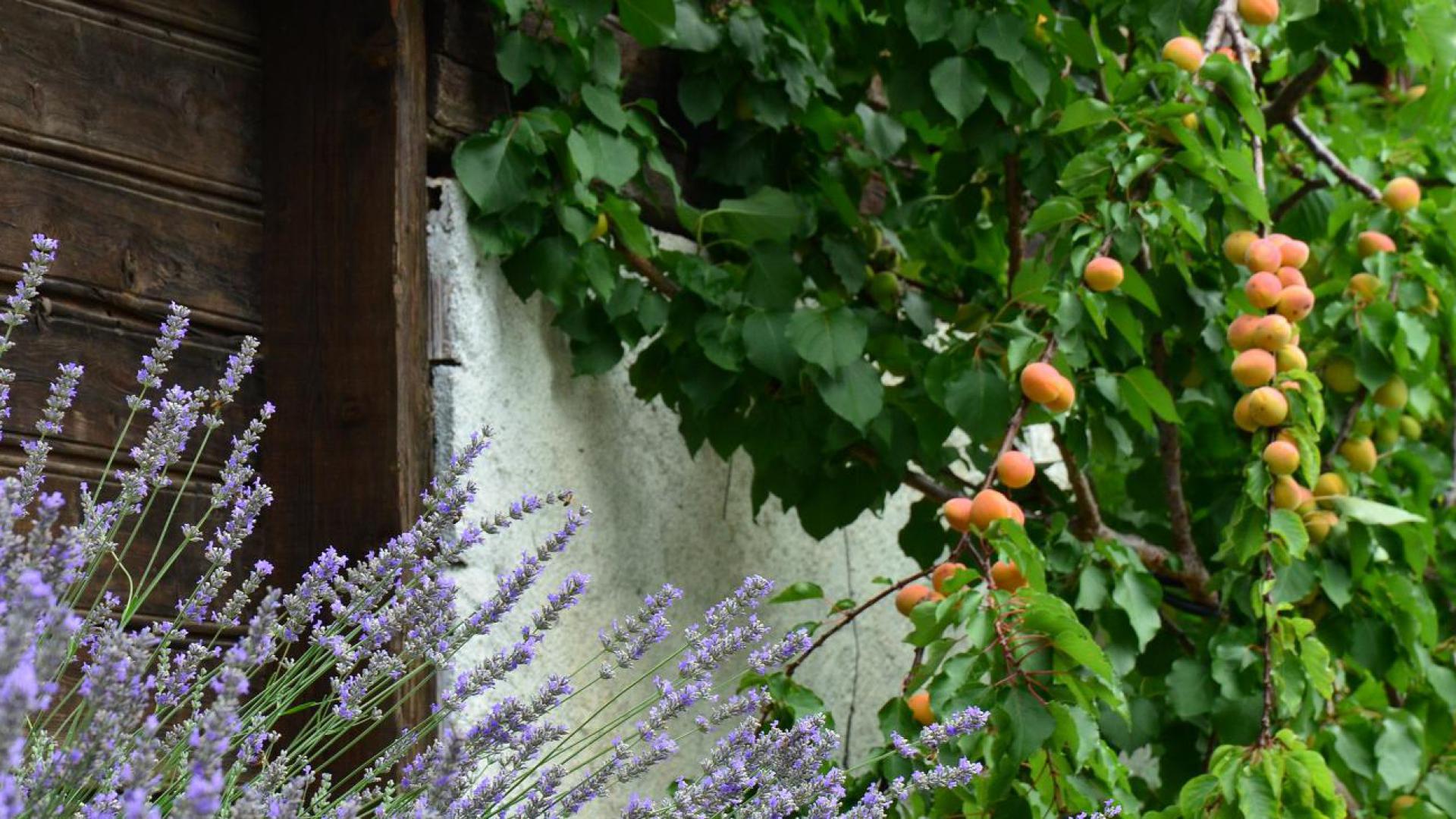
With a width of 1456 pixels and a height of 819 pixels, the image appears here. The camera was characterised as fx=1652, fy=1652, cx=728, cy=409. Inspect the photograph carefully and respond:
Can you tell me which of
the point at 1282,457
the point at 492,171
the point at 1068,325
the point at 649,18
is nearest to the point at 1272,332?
the point at 1282,457

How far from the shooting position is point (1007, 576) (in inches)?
69.7

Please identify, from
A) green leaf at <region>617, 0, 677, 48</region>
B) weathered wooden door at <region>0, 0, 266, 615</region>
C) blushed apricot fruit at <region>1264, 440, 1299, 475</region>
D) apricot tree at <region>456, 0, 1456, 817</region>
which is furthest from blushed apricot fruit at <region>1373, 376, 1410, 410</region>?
weathered wooden door at <region>0, 0, 266, 615</region>

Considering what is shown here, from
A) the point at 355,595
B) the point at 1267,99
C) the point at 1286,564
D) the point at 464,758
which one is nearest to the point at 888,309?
the point at 1286,564

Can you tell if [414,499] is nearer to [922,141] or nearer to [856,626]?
[856,626]

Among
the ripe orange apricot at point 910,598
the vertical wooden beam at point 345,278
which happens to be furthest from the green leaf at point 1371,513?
the vertical wooden beam at point 345,278

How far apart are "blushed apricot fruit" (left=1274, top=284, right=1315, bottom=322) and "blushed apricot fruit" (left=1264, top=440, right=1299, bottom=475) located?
166 millimetres

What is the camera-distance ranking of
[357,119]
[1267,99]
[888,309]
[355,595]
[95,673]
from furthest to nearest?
[1267,99], [888,309], [357,119], [355,595], [95,673]

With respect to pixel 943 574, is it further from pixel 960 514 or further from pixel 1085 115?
pixel 1085 115

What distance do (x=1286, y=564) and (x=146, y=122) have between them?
1342 millimetres

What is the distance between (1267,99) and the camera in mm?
2967

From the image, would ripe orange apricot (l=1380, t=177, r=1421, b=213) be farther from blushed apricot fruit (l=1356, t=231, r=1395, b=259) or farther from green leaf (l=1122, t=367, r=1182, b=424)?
green leaf (l=1122, t=367, r=1182, b=424)

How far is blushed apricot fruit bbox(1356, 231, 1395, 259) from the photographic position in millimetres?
2275

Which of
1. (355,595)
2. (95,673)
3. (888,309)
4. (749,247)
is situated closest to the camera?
(95,673)

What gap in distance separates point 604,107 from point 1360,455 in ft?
3.76
